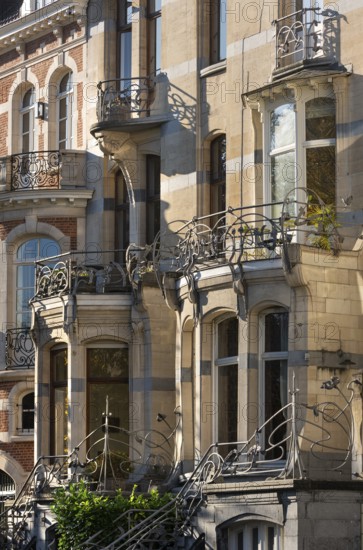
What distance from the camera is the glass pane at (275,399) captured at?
30812 millimetres

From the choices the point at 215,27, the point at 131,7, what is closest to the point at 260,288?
the point at 215,27

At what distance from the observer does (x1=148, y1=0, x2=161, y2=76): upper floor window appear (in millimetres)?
37250

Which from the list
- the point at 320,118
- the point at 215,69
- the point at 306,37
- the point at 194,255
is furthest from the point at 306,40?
the point at 194,255

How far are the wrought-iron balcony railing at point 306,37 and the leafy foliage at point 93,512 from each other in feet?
27.0

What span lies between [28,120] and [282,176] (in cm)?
1067

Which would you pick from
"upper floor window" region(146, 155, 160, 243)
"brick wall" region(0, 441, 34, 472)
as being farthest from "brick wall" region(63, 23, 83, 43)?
"brick wall" region(0, 441, 34, 472)

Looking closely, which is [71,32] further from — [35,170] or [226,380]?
[226,380]

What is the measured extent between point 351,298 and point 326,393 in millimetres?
1765

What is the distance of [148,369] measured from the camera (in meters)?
34.5

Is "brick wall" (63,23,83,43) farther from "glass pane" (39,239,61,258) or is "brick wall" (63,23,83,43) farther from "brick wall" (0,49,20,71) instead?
"glass pane" (39,239,61,258)

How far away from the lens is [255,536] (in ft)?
95.1

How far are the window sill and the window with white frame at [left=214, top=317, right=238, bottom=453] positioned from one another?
18.5ft

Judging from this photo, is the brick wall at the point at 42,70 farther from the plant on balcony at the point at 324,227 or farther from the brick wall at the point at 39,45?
the plant on balcony at the point at 324,227

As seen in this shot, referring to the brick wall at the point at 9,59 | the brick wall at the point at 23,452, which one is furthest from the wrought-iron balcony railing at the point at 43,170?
the brick wall at the point at 23,452
